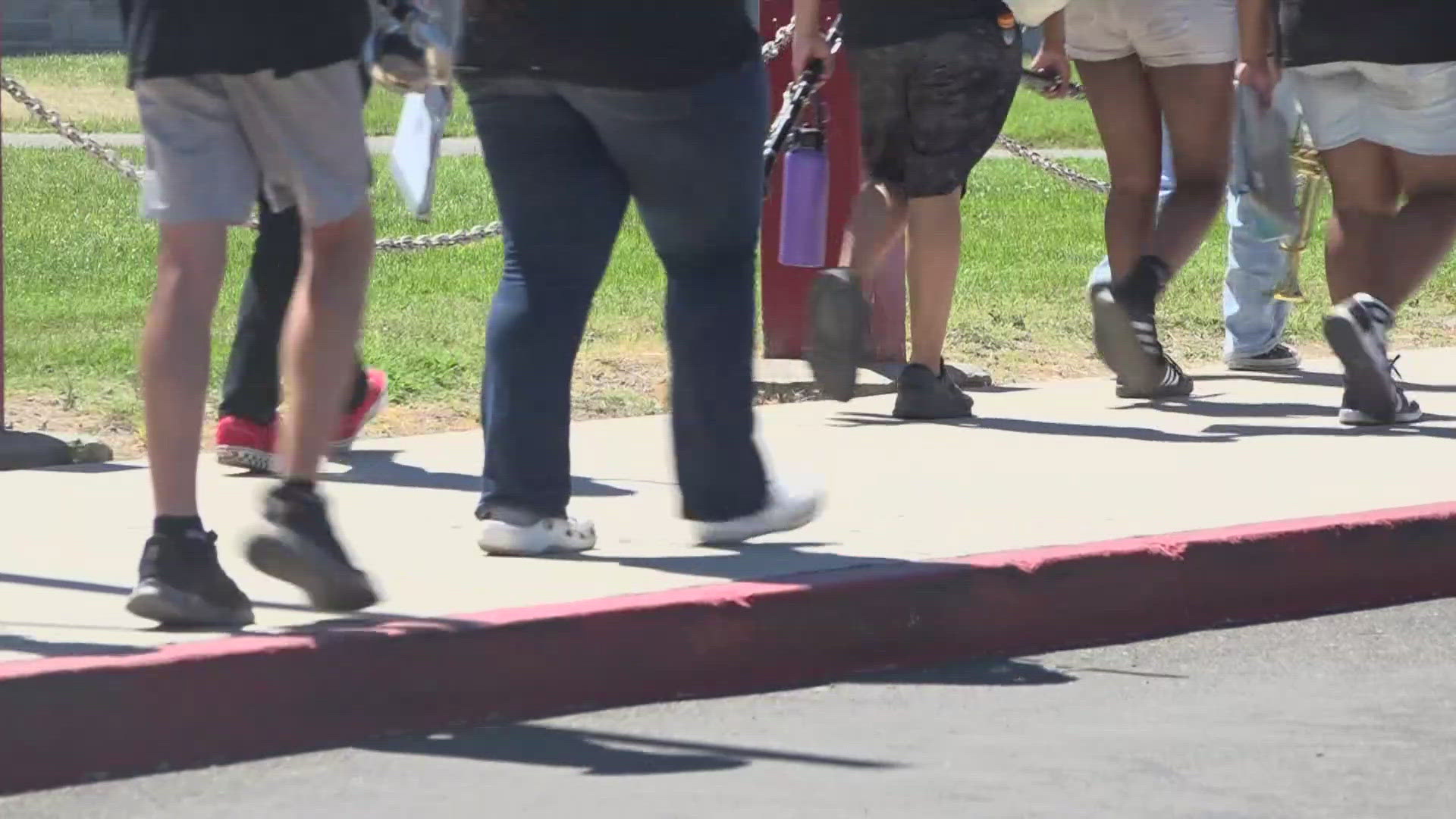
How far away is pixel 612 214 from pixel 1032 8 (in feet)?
6.70

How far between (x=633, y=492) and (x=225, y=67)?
198cm

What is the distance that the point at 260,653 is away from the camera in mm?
4574

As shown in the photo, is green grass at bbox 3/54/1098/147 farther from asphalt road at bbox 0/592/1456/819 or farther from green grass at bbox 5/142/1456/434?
asphalt road at bbox 0/592/1456/819

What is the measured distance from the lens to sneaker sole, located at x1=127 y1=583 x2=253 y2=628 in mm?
4711

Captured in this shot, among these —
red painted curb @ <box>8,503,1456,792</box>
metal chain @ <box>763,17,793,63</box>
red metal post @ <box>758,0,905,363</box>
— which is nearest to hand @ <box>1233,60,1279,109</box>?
red metal post @ <box>758,0,905,363</box>

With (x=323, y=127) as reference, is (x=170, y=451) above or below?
below

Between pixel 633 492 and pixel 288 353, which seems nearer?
pixel 288 353

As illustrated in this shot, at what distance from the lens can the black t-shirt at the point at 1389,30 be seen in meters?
7.07

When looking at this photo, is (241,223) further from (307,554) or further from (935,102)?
(935,102)

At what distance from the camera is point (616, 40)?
528 cm

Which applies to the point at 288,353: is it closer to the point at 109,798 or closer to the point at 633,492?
the point at 109,798

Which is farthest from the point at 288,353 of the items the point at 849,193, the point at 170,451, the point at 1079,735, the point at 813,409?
the point at 849,193

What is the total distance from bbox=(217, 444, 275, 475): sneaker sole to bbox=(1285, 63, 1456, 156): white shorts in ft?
9.21

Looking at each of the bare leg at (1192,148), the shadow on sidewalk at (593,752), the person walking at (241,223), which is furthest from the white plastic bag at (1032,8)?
the shadow on sidewalk at (593,752)
